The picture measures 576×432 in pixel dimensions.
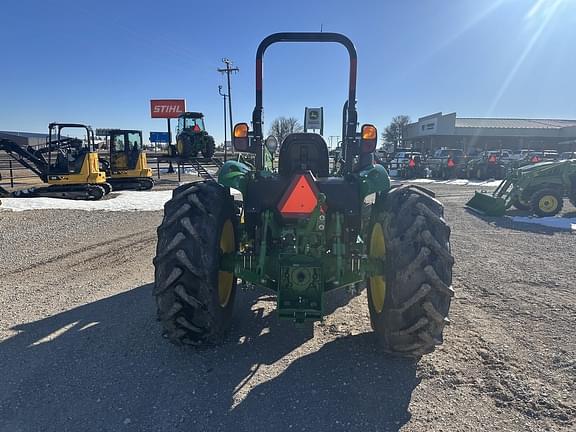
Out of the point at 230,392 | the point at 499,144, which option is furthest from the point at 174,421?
the point at 499,144

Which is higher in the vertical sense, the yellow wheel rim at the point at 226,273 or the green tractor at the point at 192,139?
the green tractor at the point at 192,139

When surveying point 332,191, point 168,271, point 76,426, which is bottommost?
point 76,426

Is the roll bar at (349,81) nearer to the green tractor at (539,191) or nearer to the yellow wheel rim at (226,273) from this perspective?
the yellow wheel rim at (226,273)

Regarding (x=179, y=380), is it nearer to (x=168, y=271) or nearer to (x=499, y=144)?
(x=168, y=271)

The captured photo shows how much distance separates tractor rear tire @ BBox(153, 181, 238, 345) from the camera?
3.12m

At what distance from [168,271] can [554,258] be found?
6.93 metres

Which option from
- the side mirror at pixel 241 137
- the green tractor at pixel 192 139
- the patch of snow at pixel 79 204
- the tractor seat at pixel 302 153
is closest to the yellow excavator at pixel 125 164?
the green tractor at pixel 192 139

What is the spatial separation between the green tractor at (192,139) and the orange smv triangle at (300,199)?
63.4 ft

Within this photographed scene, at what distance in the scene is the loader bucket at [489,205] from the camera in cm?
1112

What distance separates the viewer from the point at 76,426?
2.59 m

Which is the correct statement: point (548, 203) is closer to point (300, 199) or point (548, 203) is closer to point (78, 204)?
point (300, 199)

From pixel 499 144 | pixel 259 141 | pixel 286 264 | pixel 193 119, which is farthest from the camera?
pixel 499 144

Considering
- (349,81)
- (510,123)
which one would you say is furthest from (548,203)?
(510,123)

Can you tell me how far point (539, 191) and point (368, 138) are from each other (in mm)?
9521
